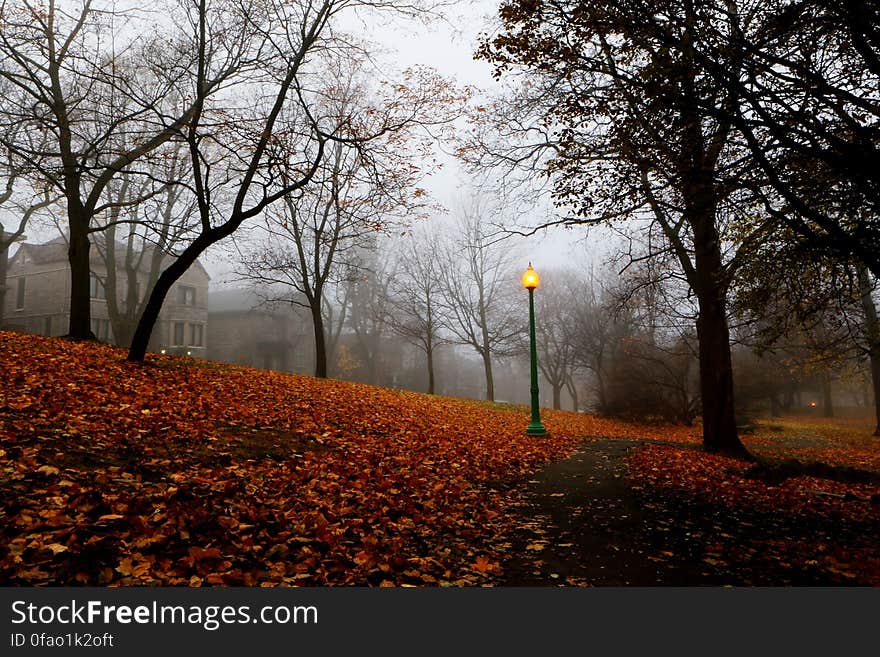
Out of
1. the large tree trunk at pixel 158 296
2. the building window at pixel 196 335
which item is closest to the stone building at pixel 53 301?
the building window at pixel 196 335

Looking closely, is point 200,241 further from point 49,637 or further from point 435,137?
point 49,637

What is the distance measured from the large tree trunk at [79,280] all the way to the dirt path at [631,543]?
13062 millimetres

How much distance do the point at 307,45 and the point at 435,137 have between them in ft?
11.6

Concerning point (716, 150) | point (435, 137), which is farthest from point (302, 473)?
point (435, 137)

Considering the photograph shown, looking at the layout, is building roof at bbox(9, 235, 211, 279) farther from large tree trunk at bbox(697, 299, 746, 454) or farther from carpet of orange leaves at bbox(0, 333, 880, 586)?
large tree trunk at bbox(697, 299, 746, 454)

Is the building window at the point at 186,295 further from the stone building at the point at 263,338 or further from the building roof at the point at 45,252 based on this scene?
the building roof at the point at 45,252

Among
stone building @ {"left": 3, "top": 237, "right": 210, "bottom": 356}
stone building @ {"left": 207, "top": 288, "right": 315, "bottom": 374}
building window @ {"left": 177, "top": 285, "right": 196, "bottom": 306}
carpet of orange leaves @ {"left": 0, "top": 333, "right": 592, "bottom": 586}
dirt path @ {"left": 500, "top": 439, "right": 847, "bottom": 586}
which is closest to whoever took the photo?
carpet of orange leaves @ {"left": 0, "top": 333, "right": 592, "bottom": 586}

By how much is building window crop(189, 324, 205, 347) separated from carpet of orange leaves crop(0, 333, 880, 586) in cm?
2998

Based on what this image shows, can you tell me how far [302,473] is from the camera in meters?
5.58

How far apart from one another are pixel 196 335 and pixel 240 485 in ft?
127

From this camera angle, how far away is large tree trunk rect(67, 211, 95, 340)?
12.7 metres

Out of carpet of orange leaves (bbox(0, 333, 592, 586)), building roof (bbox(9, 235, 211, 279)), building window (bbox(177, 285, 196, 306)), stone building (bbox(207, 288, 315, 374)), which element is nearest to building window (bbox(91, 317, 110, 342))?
building roof (bbox(9, 235, 211, 279))

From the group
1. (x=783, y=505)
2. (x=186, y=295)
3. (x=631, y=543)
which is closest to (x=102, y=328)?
(x=186, y=295)

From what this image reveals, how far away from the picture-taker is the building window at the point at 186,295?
125ft
